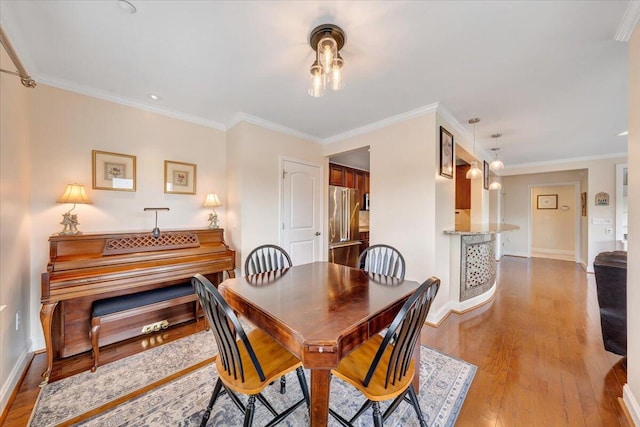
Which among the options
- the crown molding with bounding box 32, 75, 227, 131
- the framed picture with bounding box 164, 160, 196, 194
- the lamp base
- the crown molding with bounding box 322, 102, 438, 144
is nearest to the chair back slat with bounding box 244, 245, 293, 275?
the framed picture with bounding box 164, 160, 196, 194

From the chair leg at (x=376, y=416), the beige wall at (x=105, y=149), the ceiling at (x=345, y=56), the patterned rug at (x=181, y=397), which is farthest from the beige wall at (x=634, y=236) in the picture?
the beige wall at (x=105, y=149)

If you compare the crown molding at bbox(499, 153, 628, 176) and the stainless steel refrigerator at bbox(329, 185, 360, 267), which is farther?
the crown molding at bbox(499, 153, 628, 176)

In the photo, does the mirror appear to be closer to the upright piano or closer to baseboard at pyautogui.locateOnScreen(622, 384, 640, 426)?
baseboard at pyautogui.locateOnScreen(622, 384, 640, 426)

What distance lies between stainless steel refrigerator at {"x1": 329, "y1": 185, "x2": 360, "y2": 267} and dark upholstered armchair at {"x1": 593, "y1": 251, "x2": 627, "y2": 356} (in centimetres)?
299

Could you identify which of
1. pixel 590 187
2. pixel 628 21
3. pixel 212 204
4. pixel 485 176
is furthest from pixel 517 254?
pixel 212 204

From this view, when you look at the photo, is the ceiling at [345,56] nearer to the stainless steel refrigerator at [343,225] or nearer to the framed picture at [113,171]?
the framed picture at [113,171]

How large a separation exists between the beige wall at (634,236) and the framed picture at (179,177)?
3.76 m

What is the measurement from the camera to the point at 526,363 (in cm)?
197

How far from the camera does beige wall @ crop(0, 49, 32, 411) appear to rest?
1.58 meters

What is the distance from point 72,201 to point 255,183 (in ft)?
5.47

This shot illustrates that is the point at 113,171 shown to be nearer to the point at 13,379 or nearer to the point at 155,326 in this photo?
the point at 155,326

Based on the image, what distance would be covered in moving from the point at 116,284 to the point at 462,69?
11.1ft

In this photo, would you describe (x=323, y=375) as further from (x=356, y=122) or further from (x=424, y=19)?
(x=356, y=122)

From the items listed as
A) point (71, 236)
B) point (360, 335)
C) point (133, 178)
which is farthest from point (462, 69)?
point (71, 236)
